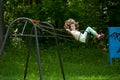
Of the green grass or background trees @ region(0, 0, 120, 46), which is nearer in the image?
the green grass

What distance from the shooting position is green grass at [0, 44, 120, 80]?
1141cm

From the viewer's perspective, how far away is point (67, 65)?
43.9 ft

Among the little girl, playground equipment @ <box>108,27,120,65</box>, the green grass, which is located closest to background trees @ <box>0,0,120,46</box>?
the green grass

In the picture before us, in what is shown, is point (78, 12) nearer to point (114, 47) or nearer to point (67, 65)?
point (114, 47)

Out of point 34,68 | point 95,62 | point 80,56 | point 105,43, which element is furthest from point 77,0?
point 34,68

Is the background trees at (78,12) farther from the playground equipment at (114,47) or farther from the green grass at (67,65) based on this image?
the playground equipment at (114,47)

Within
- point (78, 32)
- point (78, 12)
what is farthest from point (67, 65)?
point (78, 12)

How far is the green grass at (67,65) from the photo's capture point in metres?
11.4

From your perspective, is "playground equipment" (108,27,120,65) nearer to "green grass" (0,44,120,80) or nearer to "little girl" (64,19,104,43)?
"green grass" (0,44,120,80)

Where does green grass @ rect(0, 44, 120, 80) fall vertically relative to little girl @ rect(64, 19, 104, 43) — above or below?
below

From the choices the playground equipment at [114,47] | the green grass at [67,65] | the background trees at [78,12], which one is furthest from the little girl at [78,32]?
the background trees at [78,12]

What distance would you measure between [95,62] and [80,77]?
3158mm

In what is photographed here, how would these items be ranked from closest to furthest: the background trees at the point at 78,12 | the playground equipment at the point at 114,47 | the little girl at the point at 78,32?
the little girl at the point at 78,32 < the playground equipment at the point at 114,47 < the background trees at the point at 78,12

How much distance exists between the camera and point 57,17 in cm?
1916
